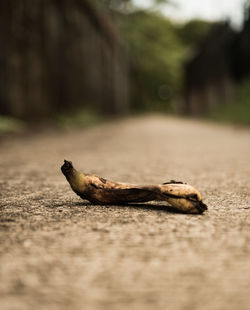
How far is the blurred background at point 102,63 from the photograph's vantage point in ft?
19.5

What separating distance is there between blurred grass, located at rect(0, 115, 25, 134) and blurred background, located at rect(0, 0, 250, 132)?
0.02 m

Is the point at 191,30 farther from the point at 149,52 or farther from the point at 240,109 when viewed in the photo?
the point at 240,109

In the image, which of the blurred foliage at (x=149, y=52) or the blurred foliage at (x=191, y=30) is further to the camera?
the blurred foliage at (x=191, y=30)

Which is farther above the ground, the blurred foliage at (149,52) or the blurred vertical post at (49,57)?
the blurred foliage at (149,52)

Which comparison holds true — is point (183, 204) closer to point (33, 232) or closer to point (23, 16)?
point (33, 232)

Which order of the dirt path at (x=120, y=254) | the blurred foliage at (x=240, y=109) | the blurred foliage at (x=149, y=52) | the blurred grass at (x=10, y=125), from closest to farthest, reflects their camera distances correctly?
the dirt path at (x=120, y=254)
the blurred grass at (x=10, y=125)
the blurred foliage at (x=240, y=109)
the blurred foliage at (x=149, y=52)

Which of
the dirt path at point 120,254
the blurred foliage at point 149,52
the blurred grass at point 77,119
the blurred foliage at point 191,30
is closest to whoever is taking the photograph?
the dirt path at point 120,254

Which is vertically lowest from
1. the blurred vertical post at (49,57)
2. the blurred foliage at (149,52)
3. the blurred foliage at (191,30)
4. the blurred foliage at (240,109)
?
the blurred foliage at (240,109)

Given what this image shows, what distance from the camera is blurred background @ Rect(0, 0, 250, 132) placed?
5.93m

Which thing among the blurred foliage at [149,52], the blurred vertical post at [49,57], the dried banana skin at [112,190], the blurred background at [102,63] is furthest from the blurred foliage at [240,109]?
the dried banana skin at [112,190]

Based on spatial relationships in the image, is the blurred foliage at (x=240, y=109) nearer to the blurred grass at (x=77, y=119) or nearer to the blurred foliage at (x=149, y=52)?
the blurred grass at (x=77, y=119)

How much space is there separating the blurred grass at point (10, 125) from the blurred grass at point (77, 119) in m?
1.54

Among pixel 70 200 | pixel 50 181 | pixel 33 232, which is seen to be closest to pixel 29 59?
pixel 50 181

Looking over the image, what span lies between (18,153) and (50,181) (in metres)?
1.77
